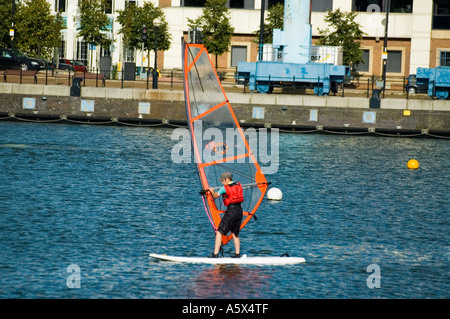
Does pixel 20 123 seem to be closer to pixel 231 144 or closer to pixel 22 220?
pixel 22 220

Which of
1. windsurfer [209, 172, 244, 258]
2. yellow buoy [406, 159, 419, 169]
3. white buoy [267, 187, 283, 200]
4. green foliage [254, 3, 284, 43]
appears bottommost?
white buoy [267, 187, 283, 200]

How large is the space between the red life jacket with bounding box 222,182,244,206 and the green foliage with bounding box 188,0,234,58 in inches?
2036

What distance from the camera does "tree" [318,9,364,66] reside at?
218 feet

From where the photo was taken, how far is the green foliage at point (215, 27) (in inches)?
2707

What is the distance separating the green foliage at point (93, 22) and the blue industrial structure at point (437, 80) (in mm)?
32200

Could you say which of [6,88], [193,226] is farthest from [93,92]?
[193,226]

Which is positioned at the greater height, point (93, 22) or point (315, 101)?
point (93, 22)

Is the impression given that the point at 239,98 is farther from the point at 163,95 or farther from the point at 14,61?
the point at 14,61

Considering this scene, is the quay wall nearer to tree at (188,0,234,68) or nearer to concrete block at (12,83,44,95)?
concrete block at (12,83,44,95)

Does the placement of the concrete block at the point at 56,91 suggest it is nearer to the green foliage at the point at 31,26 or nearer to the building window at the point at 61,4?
the green foliage at the point at 31,26

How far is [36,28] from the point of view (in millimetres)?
70938

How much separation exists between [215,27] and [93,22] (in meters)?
11.4

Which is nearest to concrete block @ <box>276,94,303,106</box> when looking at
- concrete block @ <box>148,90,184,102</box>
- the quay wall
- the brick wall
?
the quay wall
